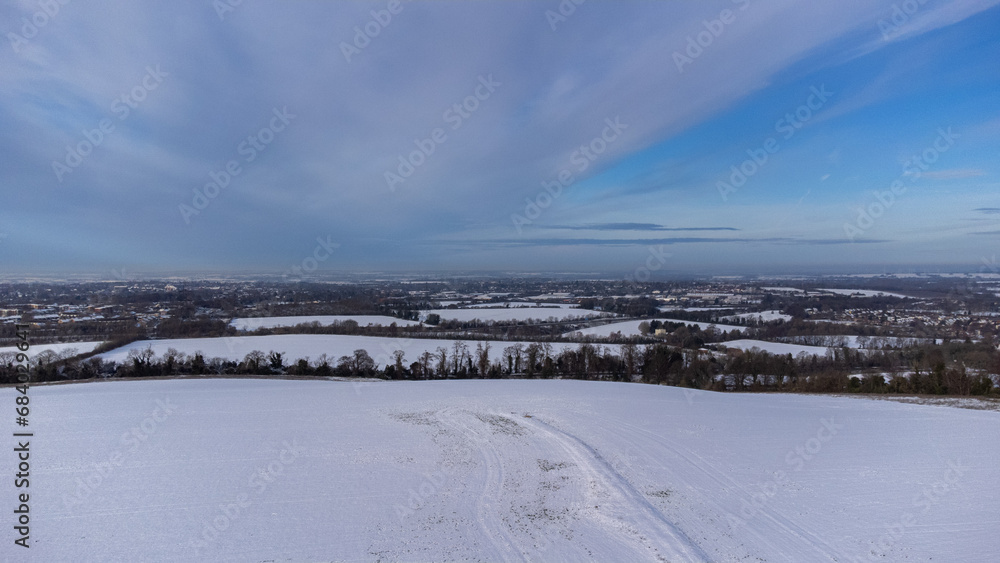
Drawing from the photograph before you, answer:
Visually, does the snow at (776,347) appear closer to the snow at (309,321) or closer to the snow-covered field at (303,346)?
the snow-covered field at (303,346)

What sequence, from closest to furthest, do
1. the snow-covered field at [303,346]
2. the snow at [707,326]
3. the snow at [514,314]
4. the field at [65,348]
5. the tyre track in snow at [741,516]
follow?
the tyre track in snow at [741,516] → the field at [65,348] → the snow-covered field at [303,346] → the snow at [707,326] → the snow at [514,314]

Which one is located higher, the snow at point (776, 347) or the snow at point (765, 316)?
the snow at point (765, 316)

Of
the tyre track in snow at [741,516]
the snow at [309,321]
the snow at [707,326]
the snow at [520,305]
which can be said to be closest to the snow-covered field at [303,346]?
the snow at [309,321]

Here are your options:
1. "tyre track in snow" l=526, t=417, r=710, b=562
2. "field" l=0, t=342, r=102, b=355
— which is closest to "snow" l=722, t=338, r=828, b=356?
"tyre track in snow" l=526, t=417, r=710, b=562

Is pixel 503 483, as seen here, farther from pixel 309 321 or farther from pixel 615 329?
pixel 309 321

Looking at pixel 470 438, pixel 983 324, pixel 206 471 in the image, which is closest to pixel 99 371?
pixel 206 471

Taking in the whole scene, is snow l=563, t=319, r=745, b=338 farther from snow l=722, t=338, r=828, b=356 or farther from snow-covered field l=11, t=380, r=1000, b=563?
snow-covered field l=11, t=380, r=1000, b=563

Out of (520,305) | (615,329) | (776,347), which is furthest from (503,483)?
(520,305)

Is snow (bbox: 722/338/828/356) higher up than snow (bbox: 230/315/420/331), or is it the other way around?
snow (bbox: 230/315/420/331)

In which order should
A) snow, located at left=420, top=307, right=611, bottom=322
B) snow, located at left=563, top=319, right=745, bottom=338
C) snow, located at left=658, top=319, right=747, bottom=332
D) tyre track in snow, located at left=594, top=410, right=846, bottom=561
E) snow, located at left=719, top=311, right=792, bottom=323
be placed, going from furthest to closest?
1. snow, located at left=420, top=307, right=611, bottom=322
2. snow, located at left=719, top=311, right=792, bottom=323
3. snow, located at left=658, top=319, right=747, bottom=332
4. snow, located at left=563, top=319, right=745, bottom=338
5. tyre track in snow, located at left=594, top=410, right=846, bottom=561
